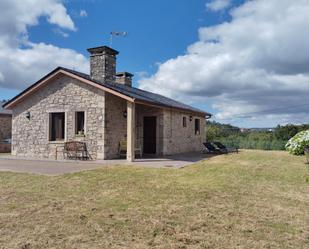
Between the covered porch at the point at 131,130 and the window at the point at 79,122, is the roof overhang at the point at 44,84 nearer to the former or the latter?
the covered porch at the point at 131,130

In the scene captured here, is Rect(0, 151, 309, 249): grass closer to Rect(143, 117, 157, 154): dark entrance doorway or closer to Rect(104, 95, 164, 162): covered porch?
Rect(104, 95, 164, 162): covered porch

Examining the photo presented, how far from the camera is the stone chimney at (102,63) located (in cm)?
1452

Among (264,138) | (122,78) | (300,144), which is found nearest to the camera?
(300,144)

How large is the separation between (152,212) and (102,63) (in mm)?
11060

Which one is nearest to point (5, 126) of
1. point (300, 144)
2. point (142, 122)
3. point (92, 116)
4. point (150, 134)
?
point (92, 116)

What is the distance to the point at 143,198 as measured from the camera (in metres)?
5.66

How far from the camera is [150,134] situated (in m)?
15.7

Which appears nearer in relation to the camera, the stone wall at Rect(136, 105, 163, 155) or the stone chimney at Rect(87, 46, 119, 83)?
the stone chimney at Rect(87, 46, 119, 83)

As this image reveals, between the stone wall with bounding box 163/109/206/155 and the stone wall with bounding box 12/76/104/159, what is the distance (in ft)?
12.6

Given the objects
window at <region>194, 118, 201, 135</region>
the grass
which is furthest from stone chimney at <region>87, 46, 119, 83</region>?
the grass

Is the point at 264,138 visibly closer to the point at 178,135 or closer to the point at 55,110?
the point at 178,135

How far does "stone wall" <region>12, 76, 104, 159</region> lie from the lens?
12.8 meters

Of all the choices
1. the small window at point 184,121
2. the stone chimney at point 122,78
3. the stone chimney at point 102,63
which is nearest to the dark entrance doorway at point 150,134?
the small window at point 184,121

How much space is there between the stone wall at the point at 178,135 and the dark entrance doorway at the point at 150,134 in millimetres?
654
